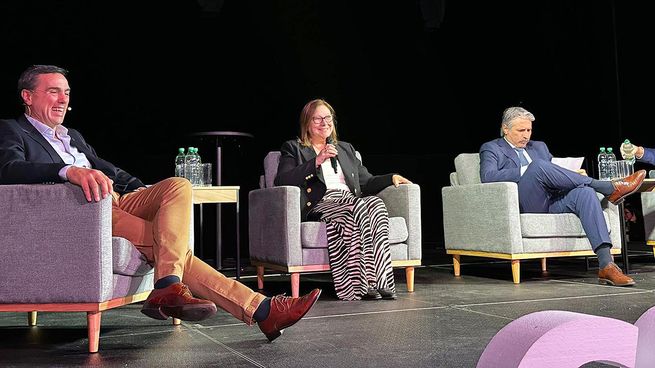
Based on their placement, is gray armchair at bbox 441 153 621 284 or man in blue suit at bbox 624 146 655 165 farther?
man in blue suit at bbox 624 146 655 165

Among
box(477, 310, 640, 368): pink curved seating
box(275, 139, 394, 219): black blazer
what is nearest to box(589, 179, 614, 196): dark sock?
box(275, 139, 394, 219): black blazer

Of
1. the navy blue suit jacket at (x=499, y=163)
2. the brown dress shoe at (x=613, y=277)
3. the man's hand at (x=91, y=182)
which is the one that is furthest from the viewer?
the navy blue suit jacket at (x=499, y=163)

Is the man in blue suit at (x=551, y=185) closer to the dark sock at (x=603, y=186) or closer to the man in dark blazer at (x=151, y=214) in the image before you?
the dark sock at (x=603, y=186)

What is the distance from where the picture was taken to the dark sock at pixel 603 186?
13.0 feet

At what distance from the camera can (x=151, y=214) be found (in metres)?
2.54

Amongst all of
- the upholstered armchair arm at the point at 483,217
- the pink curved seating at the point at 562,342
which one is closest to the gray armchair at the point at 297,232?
the upholstered armchair arm at the point at 483,217

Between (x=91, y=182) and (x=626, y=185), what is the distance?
2973 millimetres

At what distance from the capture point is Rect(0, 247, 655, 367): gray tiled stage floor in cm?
208

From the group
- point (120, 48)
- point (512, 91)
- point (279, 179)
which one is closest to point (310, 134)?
point (279, 179)

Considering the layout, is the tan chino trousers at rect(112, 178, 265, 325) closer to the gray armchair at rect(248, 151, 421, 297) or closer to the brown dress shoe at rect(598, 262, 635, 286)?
the gray armchair at rect(248, 151, 421, 297)

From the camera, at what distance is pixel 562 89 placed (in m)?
7.14

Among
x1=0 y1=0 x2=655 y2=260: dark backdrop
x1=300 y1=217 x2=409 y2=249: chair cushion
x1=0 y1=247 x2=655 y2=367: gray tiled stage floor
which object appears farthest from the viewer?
x1=0 y1=0 x2=655 y2=260: dark backdrop

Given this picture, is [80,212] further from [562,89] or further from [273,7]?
[562,89]

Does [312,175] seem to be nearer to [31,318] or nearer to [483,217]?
[483,217]
